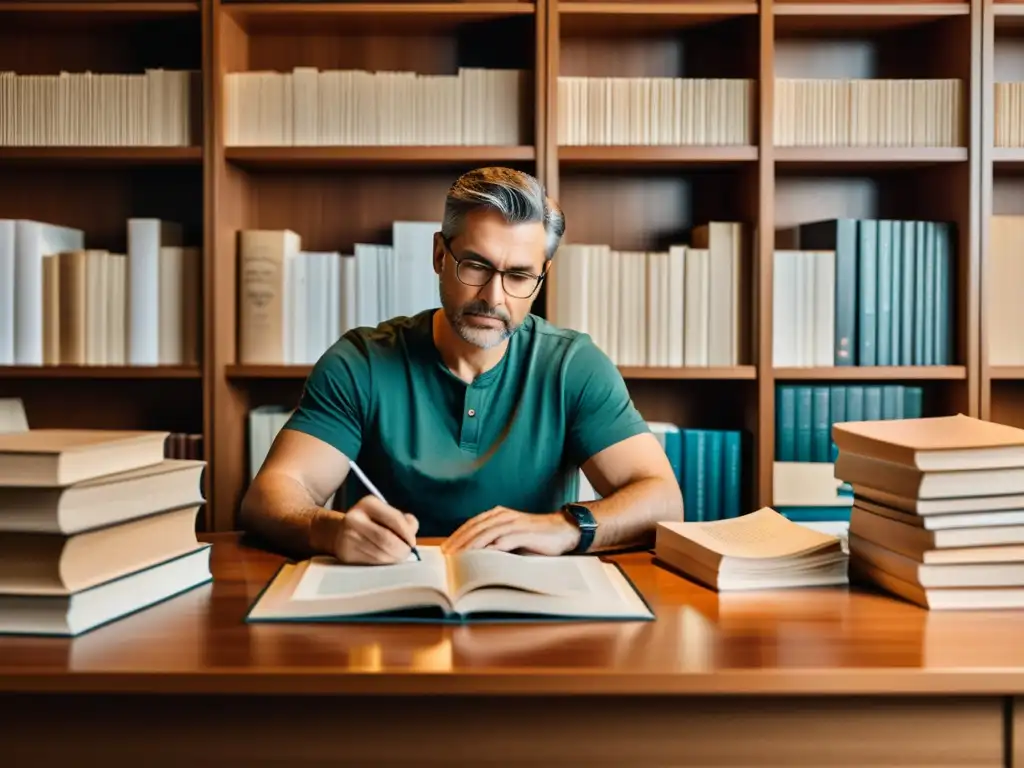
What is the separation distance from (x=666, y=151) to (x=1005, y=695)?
5.78 feet

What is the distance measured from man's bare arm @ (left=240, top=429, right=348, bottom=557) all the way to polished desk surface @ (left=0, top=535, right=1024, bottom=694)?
0.29 metres

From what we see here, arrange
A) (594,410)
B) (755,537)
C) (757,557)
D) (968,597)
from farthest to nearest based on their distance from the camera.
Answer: (594,410)
(755,537)
(757,557)
(968,597)

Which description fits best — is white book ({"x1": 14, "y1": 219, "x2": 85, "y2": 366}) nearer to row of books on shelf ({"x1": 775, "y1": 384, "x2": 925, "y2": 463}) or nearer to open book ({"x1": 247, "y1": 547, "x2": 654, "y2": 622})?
open book ({"x1": 247, "y1": 547, "x2": 654, "y2": 622})

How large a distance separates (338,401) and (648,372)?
90 centimetres

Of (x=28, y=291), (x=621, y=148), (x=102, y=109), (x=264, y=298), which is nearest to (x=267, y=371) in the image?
(x=264, y=298)

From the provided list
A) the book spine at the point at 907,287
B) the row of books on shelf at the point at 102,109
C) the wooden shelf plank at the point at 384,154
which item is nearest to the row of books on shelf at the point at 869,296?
the book spine at the point at 907,287

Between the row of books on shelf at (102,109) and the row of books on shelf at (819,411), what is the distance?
5.12ft

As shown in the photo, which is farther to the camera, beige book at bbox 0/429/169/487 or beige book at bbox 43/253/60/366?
beige book at bbox 43/253/60/366

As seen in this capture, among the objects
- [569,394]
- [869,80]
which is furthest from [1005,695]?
[869,80]

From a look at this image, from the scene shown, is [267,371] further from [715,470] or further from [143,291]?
[715,470]

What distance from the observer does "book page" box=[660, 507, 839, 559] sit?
52.3 inches

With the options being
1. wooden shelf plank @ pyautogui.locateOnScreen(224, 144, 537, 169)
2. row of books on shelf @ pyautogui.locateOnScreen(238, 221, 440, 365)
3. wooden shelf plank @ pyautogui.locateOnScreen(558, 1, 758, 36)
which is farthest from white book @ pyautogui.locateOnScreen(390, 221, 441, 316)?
wooden shelf plank @ pyautogui.locateOnScreen(558, 1, 758, 36)

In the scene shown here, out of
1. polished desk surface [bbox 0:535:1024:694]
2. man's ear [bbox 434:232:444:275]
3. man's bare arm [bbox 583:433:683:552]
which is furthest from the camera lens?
man's ear [bbox 434:232:444:275]

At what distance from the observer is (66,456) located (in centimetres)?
104
